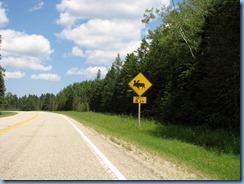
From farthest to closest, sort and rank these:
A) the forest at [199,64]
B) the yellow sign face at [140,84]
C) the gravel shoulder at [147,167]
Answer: the yellow sign face at [140,84], the forest at [199,64], the gravel shoulder at [147,167]

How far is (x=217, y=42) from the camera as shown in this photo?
2033 cm

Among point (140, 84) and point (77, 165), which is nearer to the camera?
point (77, 165)

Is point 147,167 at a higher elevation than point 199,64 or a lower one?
lower

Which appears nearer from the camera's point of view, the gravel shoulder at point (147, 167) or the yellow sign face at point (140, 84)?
the gravel shoulder at point (147, 167)

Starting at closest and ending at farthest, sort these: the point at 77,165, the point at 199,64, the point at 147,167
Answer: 1. the point at 147,167
2. the point at 77,165
3. the point at 199,64

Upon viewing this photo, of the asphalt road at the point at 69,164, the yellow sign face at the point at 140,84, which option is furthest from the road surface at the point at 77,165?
the yellow sign face at the point at 140,84

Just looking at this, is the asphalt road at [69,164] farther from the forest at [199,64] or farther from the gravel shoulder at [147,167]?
the forest at [199,64]

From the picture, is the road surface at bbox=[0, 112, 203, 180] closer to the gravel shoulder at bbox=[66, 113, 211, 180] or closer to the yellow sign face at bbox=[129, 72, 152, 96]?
the gravel shoulder at bbox=[66, 113, 211, 180]

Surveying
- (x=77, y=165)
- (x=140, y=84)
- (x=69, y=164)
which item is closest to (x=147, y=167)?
(x=77, y=165)

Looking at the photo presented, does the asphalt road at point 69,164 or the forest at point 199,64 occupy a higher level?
the forest at point 199,64

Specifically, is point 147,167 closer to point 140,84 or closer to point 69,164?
point 69,164

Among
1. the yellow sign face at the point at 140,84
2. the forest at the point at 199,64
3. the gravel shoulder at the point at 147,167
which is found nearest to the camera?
the gravel shoulder at the point at 147,167

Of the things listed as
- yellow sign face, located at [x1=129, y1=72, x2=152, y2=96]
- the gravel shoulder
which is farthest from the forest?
the gravel shoulder

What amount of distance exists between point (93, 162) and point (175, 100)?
79.8ft
